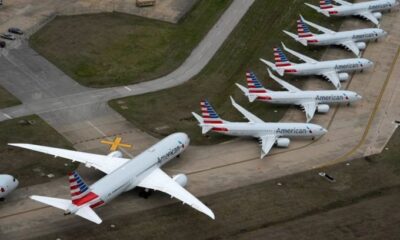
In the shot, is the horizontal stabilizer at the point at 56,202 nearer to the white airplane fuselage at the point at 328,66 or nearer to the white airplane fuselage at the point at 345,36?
the white airplane fuselage at the point at 328,66

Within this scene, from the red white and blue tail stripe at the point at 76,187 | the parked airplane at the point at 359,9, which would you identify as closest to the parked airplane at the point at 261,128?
the red white and blue tail stripe at the point at 76,187

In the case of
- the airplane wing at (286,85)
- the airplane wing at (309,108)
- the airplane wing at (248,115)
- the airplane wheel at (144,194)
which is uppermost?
the airplane wing at (286,85)

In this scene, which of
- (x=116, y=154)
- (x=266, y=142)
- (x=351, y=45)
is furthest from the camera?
(x=351, y=45)

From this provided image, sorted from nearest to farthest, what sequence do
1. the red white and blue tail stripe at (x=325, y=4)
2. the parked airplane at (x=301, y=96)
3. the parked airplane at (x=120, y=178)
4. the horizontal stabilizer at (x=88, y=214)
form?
the horizontal stabilizer at (x=88, y=214) < the parked airplane at (x=120, y=178) < the parked airplane at (x=301, y=96) < the red white and blue tail stripe at (x=325, y=4)

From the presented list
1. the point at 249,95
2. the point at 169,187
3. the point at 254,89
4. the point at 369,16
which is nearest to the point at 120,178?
the point at 169,187

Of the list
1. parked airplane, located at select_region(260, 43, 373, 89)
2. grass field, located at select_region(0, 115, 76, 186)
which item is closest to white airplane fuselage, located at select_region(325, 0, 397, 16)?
parked airplane, located at select_region(260, 43, 373, 89)

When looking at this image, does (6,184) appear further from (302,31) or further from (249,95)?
(302,31)
